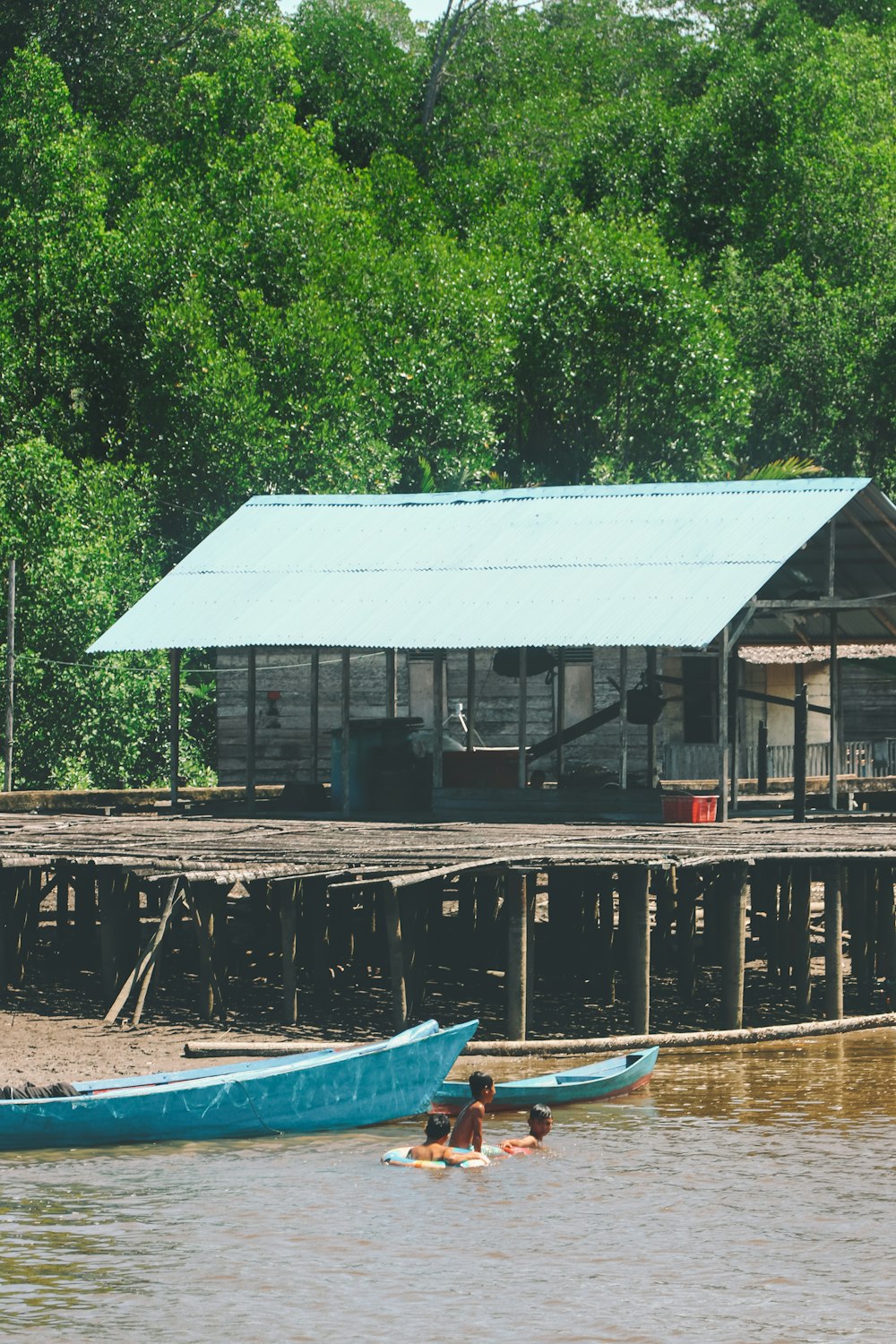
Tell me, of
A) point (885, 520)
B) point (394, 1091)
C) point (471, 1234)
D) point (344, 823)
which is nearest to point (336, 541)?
point (344, 823)

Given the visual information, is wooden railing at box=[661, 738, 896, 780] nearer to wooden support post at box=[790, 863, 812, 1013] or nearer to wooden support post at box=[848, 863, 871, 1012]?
wooden support post at box=[848, 863, 871, 1012]

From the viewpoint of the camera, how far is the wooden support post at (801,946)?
22.4 meters

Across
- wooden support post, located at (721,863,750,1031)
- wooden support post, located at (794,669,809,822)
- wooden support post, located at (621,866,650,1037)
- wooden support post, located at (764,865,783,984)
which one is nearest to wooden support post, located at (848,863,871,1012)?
wooden support post, located at (764,865,783,984)

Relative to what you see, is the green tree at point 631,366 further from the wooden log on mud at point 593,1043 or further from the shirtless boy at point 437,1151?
the shirtless boy at point 437,1151

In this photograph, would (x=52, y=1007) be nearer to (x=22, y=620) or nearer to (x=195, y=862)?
(x=195, y=862)

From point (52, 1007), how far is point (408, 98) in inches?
1922

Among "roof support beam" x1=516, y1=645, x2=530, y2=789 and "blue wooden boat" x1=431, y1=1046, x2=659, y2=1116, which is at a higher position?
"roof support beam" x1=516, y1=645, x2=530, y2=789

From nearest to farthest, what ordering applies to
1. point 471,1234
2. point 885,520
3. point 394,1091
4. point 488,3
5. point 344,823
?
point 471,1234 → point 394,1091 → point 344,823 → point 885,520 → point 488,3

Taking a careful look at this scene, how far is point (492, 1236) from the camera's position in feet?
46.7

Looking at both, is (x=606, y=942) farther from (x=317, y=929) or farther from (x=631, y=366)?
(x=631, y=366)

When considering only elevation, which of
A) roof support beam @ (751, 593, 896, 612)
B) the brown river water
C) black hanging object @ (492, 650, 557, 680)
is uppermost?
roof support beam @ (751, 593, 896, 612)

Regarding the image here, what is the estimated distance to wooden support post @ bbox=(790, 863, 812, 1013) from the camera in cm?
2244

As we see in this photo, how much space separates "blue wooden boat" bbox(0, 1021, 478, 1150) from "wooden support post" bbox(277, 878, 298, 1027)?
278cm

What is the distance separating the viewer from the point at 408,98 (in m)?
64.5
